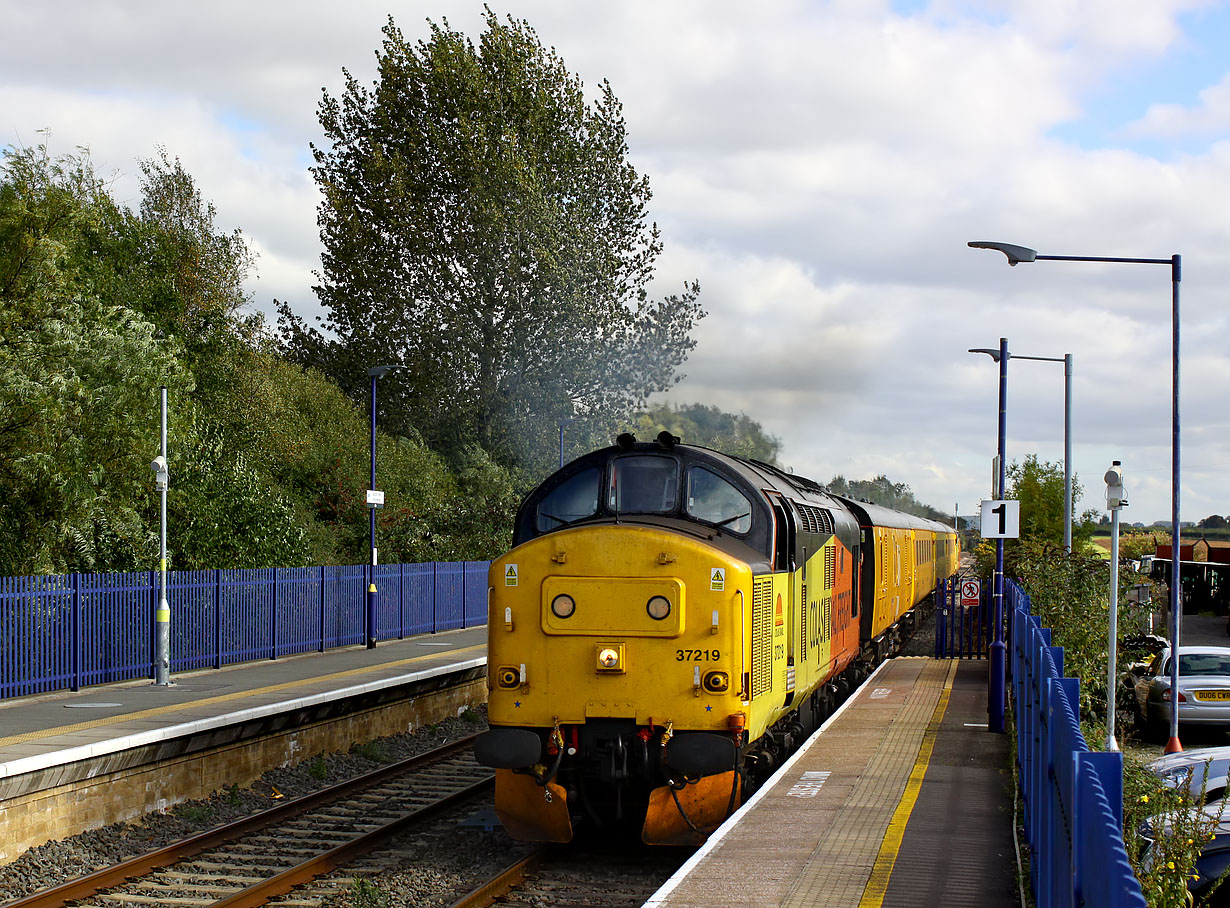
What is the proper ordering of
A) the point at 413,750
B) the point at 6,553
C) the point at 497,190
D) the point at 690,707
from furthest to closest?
the point at 497,190 → the point at 6,553 → the point at 413,750 → the point at 690,707

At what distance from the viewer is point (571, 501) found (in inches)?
447

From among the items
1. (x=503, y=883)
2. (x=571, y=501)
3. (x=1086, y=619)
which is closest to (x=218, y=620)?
(x=571, y=501)

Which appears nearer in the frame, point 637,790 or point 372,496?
point 637,790

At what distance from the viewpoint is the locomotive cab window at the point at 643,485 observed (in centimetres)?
1109

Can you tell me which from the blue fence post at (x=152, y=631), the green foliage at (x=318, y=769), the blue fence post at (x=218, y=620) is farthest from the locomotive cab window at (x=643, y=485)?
the blue fence post at (x=218, y=620)

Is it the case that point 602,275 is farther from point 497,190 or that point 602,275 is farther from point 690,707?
point 690,707

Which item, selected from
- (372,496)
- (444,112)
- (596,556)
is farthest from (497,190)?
(596,556)

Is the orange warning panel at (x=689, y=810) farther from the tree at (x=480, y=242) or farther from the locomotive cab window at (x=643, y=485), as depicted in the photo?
the tree at (x=480, y=242)

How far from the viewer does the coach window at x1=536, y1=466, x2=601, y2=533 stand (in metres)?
11.2

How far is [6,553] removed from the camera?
20.2m

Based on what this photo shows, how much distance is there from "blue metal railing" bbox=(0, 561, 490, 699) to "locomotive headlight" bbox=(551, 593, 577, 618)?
32.0 feet

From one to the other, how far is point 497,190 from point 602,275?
4879mm

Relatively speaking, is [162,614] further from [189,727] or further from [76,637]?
[189,727]

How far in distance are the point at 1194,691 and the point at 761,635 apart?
35.1 ft
